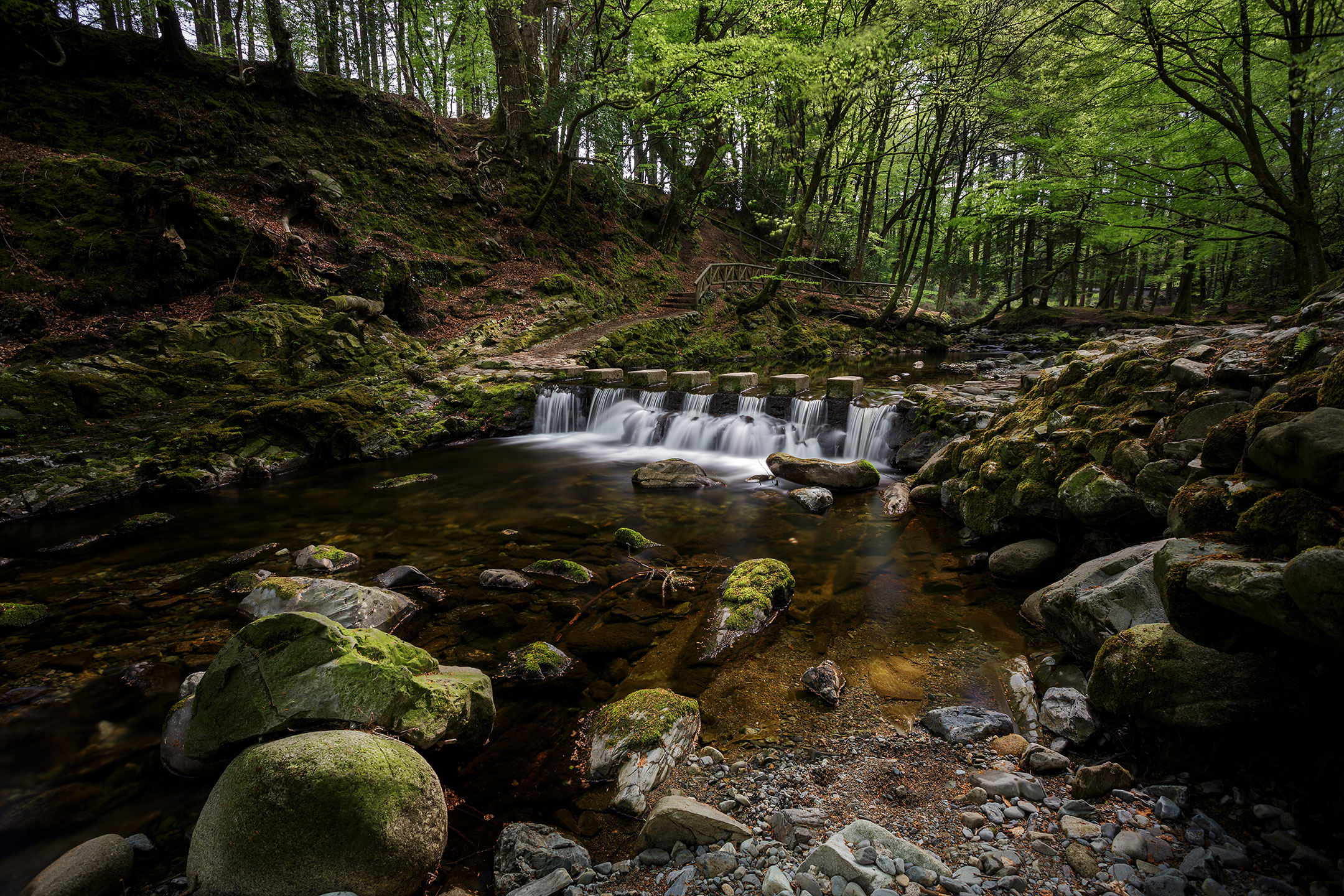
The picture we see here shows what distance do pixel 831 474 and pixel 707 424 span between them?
146 inches

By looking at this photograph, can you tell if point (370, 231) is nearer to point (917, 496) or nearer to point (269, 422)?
point (269, 422)

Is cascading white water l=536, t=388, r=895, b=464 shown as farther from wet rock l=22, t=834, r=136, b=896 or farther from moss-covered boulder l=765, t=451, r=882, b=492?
wet rock l=22, t=834, r=136, b=896

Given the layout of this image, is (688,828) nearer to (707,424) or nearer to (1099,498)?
(1099,498)

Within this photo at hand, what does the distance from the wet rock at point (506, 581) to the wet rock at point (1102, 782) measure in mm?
4501

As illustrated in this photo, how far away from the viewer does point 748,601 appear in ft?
15.5

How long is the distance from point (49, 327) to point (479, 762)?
494 inches

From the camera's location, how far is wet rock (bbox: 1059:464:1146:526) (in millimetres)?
4258

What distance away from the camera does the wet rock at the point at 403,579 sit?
210 inches

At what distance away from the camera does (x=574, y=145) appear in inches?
747

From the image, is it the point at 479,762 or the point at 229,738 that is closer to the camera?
the point at 229,738

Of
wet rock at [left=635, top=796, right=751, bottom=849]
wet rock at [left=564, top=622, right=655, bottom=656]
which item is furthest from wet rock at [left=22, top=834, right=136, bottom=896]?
wet rock at [left=564, top=622, right=655, bottom=656]

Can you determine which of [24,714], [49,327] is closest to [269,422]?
[49,327]

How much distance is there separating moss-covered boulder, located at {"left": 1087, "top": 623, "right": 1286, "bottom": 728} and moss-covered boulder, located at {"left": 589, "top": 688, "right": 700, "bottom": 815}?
7.90ft

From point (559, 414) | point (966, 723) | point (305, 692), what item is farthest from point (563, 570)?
point (559, 414)
